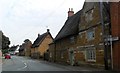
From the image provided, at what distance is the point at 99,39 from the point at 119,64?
4945 mm

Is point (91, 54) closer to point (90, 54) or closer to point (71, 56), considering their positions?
point (90, 54)

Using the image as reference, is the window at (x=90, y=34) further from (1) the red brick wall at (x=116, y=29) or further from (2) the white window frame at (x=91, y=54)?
(1) the red brick wall at (x=116, y=29)

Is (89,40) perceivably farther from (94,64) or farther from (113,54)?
(113,54)

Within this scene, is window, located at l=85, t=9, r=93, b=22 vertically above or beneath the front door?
above

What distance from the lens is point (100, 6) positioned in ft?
86.0

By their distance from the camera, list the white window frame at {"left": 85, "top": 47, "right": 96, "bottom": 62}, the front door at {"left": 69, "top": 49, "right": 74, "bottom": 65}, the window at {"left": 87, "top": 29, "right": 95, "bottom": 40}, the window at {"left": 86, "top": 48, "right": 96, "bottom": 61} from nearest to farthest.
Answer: the white window frame at {"left": 85, "top": 47, "right": 96, "bottom": 62}
the window at {"left": 86, "top": 48, "right": 96, "bottom": 61}
the window at {"left": 87, "top": 29, "right": 95, "bottom": 40}
the front door at {"left": 69, "top": 49, "right": 74, "bottom": 65}

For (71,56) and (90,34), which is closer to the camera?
(90,34)

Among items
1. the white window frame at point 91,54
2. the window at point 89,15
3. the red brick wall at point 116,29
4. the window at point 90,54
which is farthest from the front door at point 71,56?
the red brick wall at point 116,29

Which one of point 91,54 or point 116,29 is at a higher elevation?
point 116,29

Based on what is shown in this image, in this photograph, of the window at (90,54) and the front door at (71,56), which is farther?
the front door at (71,56)

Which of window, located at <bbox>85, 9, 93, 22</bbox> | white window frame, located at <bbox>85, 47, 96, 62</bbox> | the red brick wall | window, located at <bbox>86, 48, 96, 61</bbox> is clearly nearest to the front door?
window, located at <bbox>86, 48, 96, 61</bbox>

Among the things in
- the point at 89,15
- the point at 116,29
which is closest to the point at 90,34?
the point at 89,15

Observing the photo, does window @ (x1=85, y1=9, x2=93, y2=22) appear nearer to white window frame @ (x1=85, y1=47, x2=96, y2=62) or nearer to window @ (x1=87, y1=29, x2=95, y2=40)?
window @ (x1=87, y1=29, x2=95, y2=40)

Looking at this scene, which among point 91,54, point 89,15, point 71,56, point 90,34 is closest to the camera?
point 91,54
